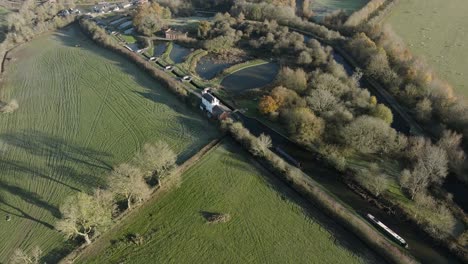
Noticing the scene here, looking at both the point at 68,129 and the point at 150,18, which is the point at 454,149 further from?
the point at 150,18

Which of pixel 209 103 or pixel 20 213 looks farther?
pixel 209 103

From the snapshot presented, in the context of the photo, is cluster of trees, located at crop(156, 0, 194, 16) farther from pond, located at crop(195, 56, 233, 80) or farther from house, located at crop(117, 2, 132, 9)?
pond, located at crop(195, 56, 233, 80)

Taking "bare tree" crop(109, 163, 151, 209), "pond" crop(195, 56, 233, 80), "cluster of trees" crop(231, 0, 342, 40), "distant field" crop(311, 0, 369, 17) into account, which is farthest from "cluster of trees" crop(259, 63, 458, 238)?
"distant field" crop(311, 0, 369, 17)

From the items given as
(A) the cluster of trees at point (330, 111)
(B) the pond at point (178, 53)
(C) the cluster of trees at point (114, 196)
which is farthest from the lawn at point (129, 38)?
(C) the cluster of trees at point (114, 196)

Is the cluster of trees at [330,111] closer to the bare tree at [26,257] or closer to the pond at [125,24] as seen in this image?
the bare tree at [26,257]

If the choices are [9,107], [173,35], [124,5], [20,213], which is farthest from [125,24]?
[20,213]

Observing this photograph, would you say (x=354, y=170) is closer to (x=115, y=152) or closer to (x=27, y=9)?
(x=115, y=152)

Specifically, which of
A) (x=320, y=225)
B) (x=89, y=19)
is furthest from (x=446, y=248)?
(x=89, y=19)
